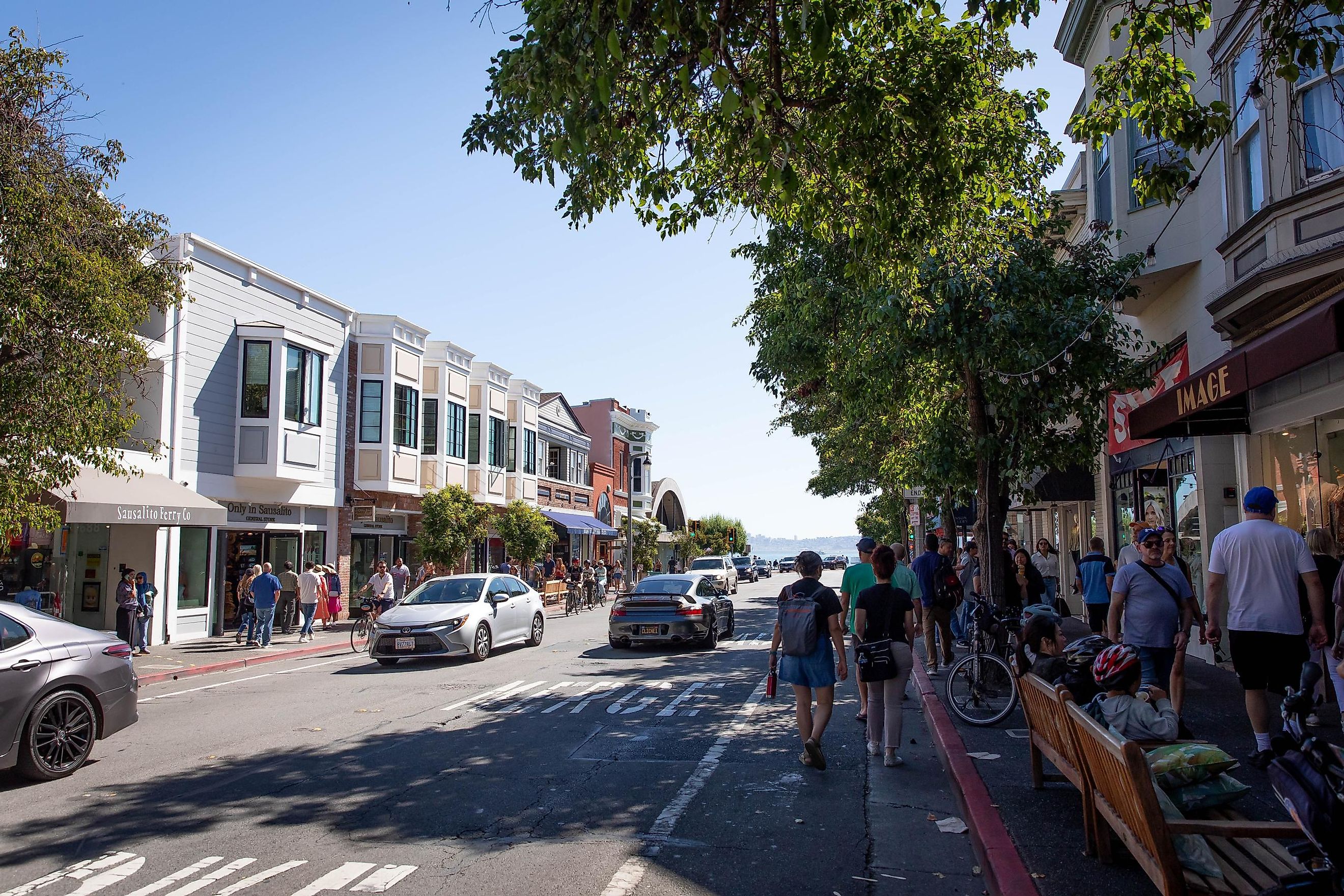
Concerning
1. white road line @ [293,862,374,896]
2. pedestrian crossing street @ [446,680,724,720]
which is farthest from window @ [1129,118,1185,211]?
white road line @ [293,862,374,896]

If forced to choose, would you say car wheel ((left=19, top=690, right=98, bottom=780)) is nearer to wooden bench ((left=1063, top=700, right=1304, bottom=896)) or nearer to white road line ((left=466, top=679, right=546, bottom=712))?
white road line ((left=466, top=679, right=546, bottom=712))

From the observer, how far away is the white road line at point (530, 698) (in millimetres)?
10594

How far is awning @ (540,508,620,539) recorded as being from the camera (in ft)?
134

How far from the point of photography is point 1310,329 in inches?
280

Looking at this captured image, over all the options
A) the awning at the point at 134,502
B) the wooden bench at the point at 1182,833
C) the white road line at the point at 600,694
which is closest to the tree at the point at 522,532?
the awning at the point at 134,502

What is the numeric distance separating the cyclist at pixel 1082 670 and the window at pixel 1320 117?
21.1ft

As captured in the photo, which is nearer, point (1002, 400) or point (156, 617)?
point (1002, 400)

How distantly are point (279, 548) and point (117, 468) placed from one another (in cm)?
1092

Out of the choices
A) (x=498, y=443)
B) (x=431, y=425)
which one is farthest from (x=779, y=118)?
(x=498, y=443)

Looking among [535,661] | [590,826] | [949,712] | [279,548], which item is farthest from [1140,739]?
[279,548]

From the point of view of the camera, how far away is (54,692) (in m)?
7.55

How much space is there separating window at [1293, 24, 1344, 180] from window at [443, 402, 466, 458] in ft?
82.7

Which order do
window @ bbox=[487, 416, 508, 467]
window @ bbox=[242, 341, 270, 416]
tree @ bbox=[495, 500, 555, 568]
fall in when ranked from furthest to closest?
1. window @ bbox=[487, 416, 508, 467]
2. tree @ bbox=[495, 500, 555, 568]
3. window @ bbox=[242, 341, 270, 416]

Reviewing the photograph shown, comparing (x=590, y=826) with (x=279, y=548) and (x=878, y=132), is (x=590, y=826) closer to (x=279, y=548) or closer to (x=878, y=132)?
(x=878, y=132)
